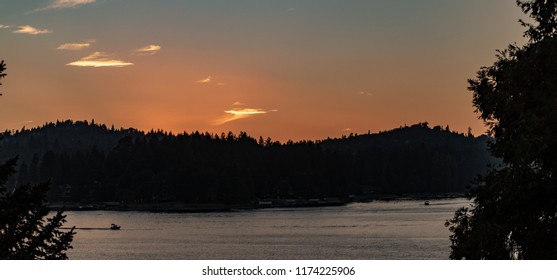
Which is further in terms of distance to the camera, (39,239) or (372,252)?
(372,252)

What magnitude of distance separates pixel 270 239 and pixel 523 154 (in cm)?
10449

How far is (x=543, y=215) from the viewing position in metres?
16.8

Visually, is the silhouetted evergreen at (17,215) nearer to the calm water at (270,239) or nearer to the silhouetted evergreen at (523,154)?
the silhouetted evergreen at (523,154)

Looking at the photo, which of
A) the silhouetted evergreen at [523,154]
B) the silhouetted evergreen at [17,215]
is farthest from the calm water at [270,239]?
the silhouetted evergreen at [523,154]

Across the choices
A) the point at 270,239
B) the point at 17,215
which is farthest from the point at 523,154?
the point at 270,239

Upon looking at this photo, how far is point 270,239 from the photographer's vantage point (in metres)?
119

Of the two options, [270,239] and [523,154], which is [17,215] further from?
[270,239]

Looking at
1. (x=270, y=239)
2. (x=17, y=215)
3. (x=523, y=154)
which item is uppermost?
(x=523, y=154)

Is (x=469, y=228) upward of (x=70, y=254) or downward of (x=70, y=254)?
upward

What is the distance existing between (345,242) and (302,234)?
16.8 meters

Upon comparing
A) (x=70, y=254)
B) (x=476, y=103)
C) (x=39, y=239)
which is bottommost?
(x=70, y=254)
